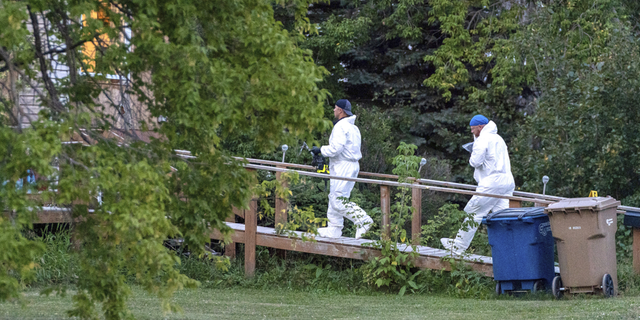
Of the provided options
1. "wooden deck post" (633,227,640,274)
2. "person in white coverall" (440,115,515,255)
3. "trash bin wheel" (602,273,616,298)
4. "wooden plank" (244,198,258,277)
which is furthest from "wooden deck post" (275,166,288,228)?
"wooden deck post" (633,227,640,274)

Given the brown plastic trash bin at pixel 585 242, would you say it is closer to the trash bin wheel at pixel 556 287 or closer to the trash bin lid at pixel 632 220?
the trash bin wheel at pixel 556 287

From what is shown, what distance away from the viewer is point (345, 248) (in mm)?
10359

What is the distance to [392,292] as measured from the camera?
10.1 m

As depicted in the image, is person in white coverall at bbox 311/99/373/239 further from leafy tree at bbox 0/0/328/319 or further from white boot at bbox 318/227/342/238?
leafy tree at bbox 0/0/328/319

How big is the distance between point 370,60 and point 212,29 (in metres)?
15.6

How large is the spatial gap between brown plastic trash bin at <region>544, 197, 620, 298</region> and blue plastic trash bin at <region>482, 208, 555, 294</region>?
0.30m

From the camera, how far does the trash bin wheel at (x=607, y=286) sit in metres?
8.44

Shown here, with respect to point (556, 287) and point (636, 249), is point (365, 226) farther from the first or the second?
point (636, 249)

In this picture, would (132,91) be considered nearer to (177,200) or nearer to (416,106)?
(177,200)

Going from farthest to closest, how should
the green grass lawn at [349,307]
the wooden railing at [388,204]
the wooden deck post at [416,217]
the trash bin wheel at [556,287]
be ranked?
the wooden deck post at [416,217], the wooden railing at [388,204], the trash bin wheel at [556,287], the green grass lawn at [349,307]

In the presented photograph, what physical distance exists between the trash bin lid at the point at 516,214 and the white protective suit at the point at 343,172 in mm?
1754

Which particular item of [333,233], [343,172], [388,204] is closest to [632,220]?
[388,204]

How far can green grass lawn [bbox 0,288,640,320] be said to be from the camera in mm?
7758

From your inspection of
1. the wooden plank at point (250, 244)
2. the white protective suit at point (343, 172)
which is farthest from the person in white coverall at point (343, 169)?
the wooden plank at point (250, 244)
